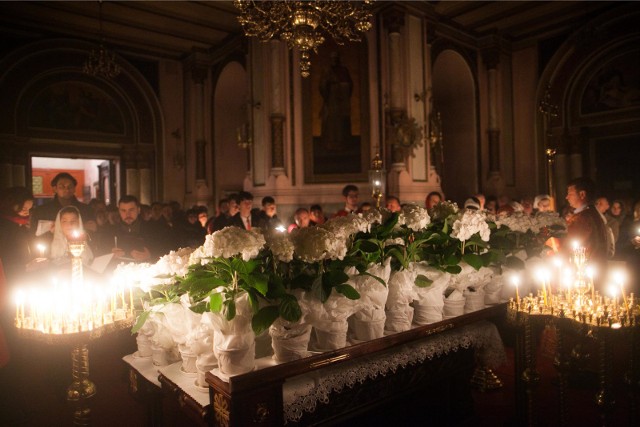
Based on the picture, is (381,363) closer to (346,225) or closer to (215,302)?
(346,225)

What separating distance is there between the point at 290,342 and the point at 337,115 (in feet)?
25.9

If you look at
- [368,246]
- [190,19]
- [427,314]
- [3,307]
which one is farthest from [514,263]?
[190,19]

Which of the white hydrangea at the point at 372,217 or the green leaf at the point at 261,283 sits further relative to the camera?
the white hydrangea at the point at 372,217

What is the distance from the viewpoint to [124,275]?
2723mm

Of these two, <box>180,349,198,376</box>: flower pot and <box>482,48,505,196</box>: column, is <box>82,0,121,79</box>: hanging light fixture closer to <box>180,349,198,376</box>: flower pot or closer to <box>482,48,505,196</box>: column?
<box>180,349,198,376</box>: flower pot

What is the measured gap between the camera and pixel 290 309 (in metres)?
1.99

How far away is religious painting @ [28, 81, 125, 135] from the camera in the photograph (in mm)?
11484

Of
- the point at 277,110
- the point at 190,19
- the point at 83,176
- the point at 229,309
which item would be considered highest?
the point at 190,19

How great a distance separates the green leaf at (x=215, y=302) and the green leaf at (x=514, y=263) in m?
2.12

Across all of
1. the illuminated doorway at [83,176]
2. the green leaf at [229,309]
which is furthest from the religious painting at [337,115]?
the green leaf at [229,309]

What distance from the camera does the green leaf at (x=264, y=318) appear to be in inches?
75.9

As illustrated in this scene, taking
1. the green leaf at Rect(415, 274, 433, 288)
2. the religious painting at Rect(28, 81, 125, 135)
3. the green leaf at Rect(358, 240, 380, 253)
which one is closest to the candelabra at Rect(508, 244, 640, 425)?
the green leaf at Rect(415, 274, 433, 288)

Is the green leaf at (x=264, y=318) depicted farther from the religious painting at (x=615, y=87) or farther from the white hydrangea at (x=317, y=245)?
the religious painting at (x=615, y=87)

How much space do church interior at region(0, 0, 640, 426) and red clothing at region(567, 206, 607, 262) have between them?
3.63m
